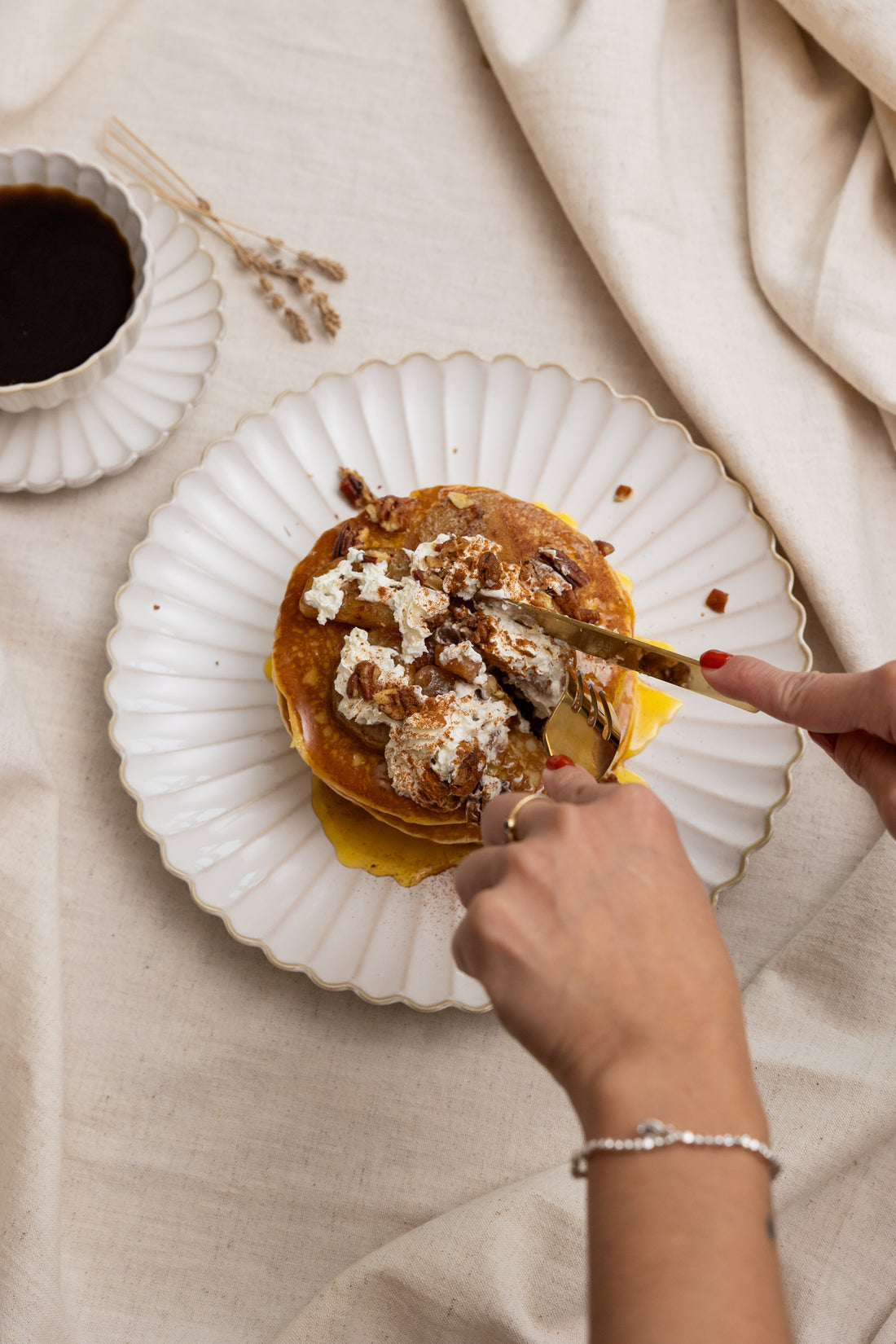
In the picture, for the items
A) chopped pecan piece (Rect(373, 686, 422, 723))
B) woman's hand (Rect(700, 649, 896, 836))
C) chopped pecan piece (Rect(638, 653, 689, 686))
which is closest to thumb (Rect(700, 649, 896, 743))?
woman's hand (Rect(700, 649, 896, 836))

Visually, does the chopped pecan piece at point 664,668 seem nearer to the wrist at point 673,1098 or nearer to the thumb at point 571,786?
the thumb at point 571,786

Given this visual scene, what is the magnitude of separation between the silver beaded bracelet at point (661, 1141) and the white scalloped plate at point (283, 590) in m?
1.33

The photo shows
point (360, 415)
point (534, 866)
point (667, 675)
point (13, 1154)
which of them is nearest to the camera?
point (534, 866)

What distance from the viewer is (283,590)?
3.66m

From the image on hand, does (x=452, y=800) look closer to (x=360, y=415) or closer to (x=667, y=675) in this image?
(x=667, y=675)

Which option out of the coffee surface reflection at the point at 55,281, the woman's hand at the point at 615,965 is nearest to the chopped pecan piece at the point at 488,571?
the woman's hand at the point at 615,965

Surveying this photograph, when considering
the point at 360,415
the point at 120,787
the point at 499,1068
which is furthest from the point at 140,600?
the point at 499,1068

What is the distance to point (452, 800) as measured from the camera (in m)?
3.04

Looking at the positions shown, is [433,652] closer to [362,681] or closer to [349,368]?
[362,681]

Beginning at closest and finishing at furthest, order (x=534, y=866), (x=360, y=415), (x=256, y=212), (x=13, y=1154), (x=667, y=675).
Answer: (x=534, y=866)
(x=667, y=675)
(x=13, y=1154)
(x=360, y=415)
(x=256, y=212)

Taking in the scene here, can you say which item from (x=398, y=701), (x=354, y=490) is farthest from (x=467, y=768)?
(x=354, y=490)

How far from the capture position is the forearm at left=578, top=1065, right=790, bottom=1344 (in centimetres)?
169

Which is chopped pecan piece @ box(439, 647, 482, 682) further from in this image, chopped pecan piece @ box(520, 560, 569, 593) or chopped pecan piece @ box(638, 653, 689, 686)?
chopped pecan piece @ box(638, 653, 689, 686)

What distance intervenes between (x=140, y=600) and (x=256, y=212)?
175 cm
